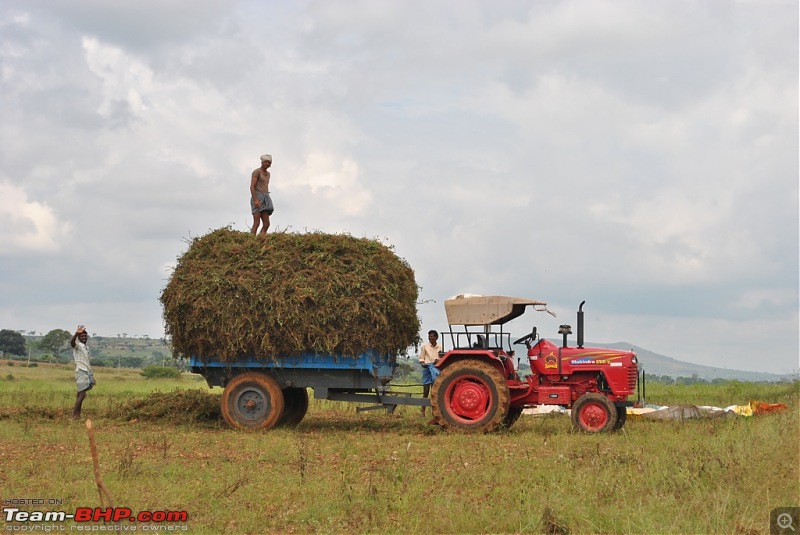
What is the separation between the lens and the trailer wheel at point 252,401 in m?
14.6

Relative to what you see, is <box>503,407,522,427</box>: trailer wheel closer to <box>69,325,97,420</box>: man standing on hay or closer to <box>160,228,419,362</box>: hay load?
<box>160,228,419,362</box>: hay load

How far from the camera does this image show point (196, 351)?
48.5 feet

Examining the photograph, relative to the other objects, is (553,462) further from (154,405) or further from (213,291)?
(154,405)

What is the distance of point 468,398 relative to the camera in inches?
572

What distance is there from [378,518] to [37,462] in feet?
16.0

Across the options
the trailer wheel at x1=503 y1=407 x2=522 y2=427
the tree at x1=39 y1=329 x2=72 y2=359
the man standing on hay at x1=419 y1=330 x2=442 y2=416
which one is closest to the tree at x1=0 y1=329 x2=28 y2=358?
the tree at x1=39 y1=329 x2=72 y2=359

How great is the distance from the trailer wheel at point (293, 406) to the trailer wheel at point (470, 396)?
8.70 ft

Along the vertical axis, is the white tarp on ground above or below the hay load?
below

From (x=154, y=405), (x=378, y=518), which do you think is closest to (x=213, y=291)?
(x=154, y=405)

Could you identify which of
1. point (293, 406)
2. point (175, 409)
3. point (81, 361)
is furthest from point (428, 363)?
point (81, 361)

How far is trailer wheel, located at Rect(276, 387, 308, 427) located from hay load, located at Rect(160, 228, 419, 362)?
127 centimetres

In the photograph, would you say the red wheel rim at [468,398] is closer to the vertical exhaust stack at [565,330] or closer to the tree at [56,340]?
the vertical exhaust stack at [565,330]

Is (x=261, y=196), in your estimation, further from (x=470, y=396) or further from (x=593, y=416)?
(x=593, y=416)

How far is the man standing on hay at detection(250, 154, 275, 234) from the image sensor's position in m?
15.8
